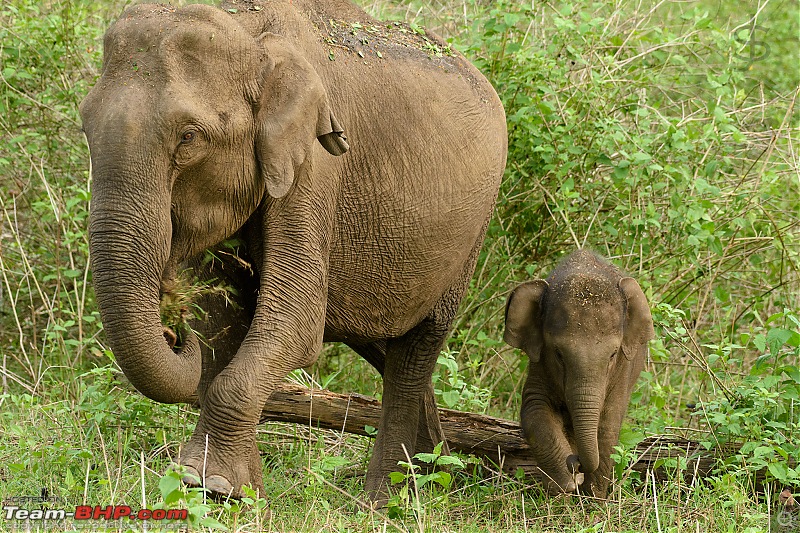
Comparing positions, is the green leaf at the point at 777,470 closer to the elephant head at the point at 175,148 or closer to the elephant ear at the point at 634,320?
the elephant ear at the point at 634,320

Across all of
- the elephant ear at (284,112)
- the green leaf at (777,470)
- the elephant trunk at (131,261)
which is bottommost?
the green leaf at (777,470)

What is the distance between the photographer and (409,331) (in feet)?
20.6

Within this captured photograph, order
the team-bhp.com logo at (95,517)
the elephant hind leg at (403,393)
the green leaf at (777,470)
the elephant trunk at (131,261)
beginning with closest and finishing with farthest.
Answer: the team-bhp.com logo at (95,517)
the elephant trunk at (131,261)
the green leaf at (777,470)
the elephant hind leg at (403,393)

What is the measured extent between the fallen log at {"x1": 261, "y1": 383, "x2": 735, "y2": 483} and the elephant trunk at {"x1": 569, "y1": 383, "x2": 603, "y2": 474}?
0.41 m

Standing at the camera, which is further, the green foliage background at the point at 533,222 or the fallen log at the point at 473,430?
the green foliage background at the point at 533,222

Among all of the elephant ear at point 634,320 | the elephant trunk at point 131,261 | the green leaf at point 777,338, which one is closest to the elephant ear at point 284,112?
the elephant trunk at point 131,261

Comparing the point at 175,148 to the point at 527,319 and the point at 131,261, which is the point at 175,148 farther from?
the point at 527,319

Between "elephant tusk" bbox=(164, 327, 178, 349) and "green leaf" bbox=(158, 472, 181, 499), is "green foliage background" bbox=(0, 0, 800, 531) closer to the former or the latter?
"elephant tusk" bbox=(164, 327, 178, 349)

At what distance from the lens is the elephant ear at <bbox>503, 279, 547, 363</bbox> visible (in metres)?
5.79

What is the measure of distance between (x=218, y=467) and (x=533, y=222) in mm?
3415

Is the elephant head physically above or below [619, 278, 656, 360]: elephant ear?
above

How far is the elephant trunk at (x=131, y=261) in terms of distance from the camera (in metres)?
4.38

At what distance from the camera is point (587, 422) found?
5371mm

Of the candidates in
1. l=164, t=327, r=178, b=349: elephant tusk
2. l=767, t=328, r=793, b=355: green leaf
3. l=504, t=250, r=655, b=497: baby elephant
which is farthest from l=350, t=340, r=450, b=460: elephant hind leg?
l=164, t=327, r=178, b=349: elephant tusk
